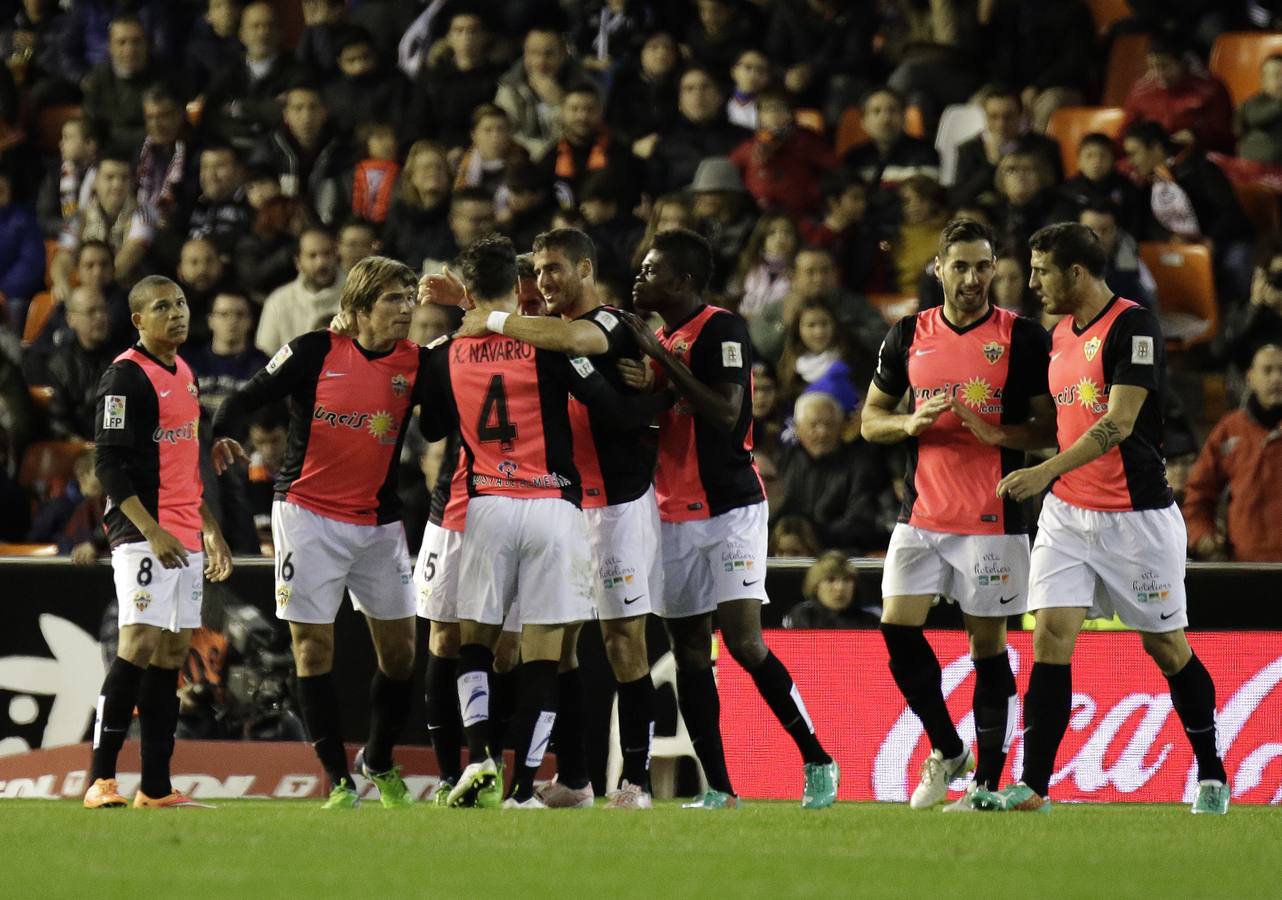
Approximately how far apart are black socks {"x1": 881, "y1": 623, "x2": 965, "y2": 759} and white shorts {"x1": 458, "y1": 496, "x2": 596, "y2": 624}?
4.36 ft

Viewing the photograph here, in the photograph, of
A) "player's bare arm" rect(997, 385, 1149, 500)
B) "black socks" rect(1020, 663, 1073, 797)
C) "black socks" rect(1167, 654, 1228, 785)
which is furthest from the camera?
"black socks" rect(1167, 654, 1228, 785)

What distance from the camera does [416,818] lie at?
7.54m

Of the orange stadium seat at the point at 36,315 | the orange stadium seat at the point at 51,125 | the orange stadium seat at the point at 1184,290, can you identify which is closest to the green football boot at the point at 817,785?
the orange stadium seat at the point at 1184,290

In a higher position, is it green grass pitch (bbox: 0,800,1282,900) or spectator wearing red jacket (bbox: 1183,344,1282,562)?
spectator wearing red jacket (bbox: 1183,344,1282,562)

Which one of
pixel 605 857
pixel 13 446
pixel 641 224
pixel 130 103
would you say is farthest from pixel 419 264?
pixel 605 857

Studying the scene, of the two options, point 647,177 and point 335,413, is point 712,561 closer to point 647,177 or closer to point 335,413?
point 335,413

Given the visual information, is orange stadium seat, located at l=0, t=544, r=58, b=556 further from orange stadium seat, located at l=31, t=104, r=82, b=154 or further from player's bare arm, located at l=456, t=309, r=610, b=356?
orange stadium seat, located at l=31, t=104, r=82, b=154

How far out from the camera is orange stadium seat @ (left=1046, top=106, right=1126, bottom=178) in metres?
15.1

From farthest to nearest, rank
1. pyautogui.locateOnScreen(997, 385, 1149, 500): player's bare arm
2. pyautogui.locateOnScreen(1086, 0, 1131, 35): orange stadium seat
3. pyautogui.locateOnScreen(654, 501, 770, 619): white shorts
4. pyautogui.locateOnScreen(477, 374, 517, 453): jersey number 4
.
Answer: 1. pyautogui.locateOnScreen(1086, 0, 1131, 35): orange stadium seat
2. pyautogui.locateOnScreen(654, 501, 770, 619): white shorts
3. pyautogui.locateOnScreen(477, 374, 517, 453): jersey number 4
4. pyautogui.locateOnScreen(997, 385, 1149, 500): player's bare arm

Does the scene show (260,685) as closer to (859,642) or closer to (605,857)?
(859,642)

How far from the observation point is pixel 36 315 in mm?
15836

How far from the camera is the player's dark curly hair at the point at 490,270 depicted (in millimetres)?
8250

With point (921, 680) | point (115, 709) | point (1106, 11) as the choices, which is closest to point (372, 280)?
point (115, 709)

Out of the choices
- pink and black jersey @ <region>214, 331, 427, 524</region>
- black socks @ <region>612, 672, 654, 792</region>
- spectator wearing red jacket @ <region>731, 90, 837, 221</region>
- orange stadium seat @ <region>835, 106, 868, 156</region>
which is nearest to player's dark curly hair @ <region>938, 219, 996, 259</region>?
black socks @ <region>612, 672, 654, 792</region>
